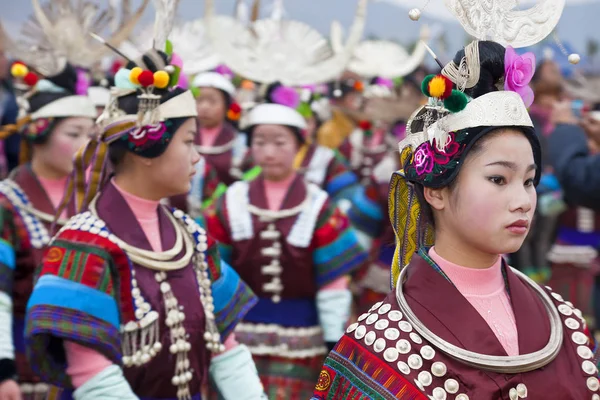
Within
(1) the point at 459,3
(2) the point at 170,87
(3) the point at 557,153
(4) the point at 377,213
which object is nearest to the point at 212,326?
(2) the point at 170,87

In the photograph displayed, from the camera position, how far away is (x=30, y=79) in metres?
4.89

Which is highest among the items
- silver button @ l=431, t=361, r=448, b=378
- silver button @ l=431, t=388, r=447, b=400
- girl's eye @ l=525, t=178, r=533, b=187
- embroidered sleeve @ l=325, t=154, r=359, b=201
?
girl's eye @ l=525, t=178, r=533, b=187

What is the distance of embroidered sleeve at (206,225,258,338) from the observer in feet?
12.0

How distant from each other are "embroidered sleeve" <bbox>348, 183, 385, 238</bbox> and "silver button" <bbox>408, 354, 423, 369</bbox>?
421cm

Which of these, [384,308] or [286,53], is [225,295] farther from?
[286,53]

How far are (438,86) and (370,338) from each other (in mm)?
762

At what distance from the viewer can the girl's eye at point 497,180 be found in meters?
2.67

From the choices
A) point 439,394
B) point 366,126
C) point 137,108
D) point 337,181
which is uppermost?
point 137,108

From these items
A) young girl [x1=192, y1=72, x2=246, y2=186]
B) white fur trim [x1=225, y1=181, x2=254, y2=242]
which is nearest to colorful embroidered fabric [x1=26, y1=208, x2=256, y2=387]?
white fur trim [x1=225, y1=181, x2=254, y2=242]

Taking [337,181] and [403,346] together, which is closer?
[403,346]

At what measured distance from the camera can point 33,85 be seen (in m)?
4.93

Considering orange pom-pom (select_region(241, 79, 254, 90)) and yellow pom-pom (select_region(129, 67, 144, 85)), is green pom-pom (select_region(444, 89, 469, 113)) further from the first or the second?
orange pom-pom (select_region(241, 79, 254, 90))

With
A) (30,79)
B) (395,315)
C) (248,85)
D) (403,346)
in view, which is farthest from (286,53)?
(403,346)

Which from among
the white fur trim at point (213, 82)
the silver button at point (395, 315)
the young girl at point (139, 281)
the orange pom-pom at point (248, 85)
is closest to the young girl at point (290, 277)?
the young girl at point (139, 281)
